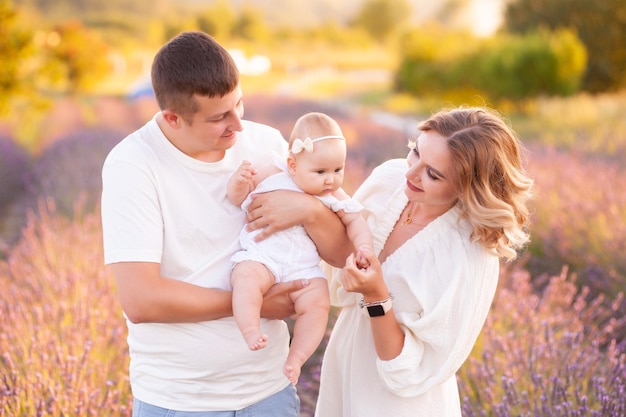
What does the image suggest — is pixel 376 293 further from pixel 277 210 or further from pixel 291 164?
pixel 291 164

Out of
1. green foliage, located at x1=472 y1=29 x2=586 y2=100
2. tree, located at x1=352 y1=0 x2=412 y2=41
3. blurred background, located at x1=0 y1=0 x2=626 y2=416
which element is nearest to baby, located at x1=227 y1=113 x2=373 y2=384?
blurred background, located at x1=0 y1=0 x2=626 y2=416

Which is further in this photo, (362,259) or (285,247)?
(285,247)

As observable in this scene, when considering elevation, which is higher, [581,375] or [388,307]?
[388,307]

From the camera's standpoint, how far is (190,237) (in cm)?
230

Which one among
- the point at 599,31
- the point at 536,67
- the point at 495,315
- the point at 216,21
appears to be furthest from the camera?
the point at 216,21

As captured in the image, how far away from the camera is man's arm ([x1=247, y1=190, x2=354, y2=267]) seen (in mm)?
2430

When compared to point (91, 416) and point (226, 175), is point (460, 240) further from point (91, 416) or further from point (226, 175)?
point (91, 416)

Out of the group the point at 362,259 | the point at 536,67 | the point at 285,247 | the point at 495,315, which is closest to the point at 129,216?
the point at 285,247

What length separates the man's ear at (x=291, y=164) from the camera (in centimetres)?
252

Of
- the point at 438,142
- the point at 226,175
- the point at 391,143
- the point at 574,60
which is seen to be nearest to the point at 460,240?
the point at 438,142

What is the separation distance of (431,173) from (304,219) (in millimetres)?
421

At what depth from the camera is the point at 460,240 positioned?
8.13 ft

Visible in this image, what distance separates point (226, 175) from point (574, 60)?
15897mm

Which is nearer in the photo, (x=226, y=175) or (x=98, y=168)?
(x=226, y=175)
